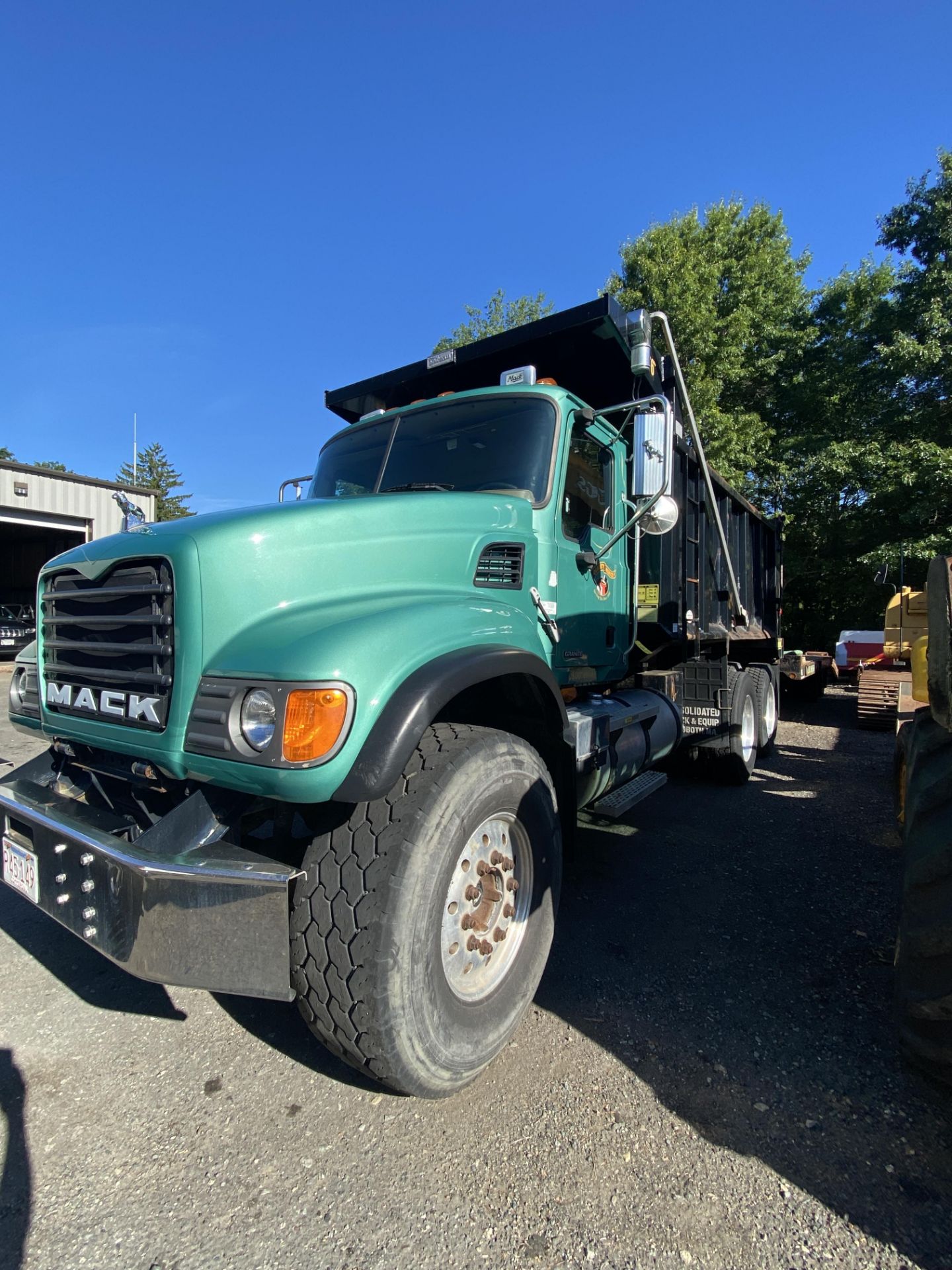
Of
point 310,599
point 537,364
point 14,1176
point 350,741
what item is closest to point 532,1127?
point 350,741

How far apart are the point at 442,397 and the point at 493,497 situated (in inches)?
40.9

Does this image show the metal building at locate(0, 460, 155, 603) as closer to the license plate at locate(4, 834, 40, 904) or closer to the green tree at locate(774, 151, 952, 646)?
the license plate at locate(4, 834, 40, 904)

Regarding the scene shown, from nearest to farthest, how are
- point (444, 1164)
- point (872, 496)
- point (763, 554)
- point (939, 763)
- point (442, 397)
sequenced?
1. point (444, 1164)
2. point (939, 763)
3. point (442, 397)
4. point (763, 554)
5. point (872, 496)

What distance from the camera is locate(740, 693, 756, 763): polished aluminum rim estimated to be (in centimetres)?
618

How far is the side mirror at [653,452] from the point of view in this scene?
3.32 m

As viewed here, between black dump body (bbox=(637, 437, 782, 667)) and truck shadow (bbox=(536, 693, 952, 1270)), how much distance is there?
4.97ft

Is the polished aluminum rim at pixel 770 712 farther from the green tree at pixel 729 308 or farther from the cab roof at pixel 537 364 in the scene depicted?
the green tree at pixel 729 308

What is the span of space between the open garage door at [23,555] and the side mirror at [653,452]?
22.8 meters

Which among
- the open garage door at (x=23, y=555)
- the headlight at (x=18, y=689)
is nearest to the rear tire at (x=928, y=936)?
the headlight at (x=18, y=689)

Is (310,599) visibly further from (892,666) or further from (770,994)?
(892,666)

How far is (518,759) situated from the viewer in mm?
2486

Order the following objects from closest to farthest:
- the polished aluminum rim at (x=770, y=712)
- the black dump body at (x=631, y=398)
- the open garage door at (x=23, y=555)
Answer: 1. the black dump body at (x=631, y=398)
2. the polished aluminum rim at (x=770, y=712)
3. the open garage door at (x=23, y=555)

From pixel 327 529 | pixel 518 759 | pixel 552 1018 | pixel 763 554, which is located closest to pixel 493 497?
pixel 327 529

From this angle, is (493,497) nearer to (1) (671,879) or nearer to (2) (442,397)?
(2) (442,397)
